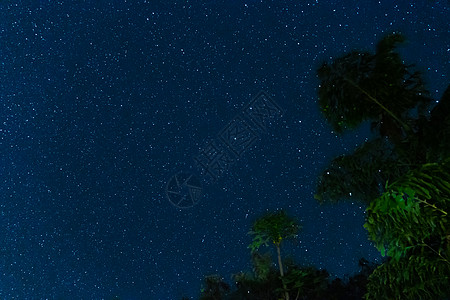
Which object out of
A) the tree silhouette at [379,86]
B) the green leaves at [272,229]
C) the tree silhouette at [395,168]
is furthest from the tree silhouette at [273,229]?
the tree silhouette at [379,86]

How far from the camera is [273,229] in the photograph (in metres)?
12.7

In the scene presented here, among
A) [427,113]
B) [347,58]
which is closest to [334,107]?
[347,58]

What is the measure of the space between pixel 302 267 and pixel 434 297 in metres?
10.0

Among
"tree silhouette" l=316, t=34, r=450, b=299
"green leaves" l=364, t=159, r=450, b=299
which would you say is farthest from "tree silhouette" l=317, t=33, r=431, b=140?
"green leaves" l=364, t=159, r=450, b=299

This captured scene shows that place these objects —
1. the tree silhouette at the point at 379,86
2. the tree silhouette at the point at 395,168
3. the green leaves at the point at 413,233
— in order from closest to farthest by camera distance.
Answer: the green leaves at the point at 413,233 → the tree silhouette at the point at 395,168 → the tree silhouette at the point at 379,86

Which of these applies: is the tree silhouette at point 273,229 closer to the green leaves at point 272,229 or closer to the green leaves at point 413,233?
the green leaves at point 272,229

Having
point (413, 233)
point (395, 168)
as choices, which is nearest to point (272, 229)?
point (395, 168)

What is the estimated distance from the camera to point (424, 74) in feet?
19.7

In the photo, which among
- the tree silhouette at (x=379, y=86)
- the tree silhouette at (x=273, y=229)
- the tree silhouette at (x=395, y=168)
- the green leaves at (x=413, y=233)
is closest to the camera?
the green leaves at (x=413, y=233)

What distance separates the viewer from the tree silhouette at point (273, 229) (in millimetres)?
12766

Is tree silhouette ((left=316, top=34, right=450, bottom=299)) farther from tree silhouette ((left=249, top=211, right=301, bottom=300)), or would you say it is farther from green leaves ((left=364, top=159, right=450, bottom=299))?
tree silhouette ((left=249, top=211, right=301, bottom=300))

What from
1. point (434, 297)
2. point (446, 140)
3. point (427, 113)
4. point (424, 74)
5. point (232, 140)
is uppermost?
point (232, 140)

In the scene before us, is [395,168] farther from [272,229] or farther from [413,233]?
[272,229]

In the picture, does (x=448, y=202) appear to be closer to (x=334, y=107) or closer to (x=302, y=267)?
(x=334, y=107)
